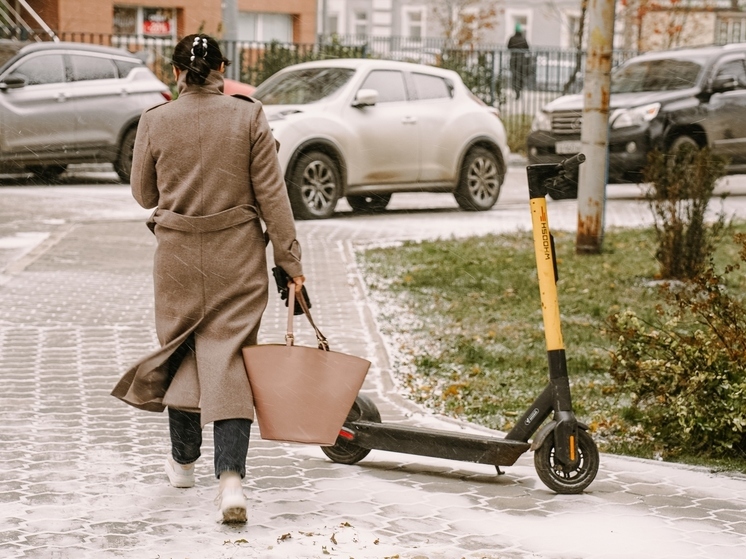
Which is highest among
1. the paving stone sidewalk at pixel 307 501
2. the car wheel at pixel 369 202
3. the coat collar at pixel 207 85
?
the coat collar at pixel 207 85

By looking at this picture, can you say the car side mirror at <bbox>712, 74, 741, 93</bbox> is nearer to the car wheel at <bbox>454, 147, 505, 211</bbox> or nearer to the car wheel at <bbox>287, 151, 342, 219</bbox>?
the car wheel at <bbox>454, 147, 505, 211</bbox>

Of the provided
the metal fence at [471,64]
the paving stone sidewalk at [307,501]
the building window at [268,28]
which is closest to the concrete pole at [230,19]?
the metal fence at [471,64]

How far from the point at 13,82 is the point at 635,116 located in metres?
8.45

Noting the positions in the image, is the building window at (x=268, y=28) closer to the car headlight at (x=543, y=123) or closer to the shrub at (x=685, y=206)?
the car headlight at (x=543, y=123)

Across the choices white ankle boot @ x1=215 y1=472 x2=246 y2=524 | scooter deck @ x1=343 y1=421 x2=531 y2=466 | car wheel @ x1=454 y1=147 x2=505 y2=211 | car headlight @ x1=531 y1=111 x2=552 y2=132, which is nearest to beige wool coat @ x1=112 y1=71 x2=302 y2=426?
white ankle boot @ x1=215 y1=472 x2=246 y2=524

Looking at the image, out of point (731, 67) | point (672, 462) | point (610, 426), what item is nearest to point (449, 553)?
point (672, 462)

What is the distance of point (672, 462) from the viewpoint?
641cm

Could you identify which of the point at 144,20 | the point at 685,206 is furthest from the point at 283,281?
the point at 144,20

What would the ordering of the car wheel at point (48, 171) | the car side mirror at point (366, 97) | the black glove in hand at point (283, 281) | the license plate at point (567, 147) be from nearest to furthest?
the black glove in hand at point (283, 281) < the car side mirror at point (366, 97) < the license plate at point (567, 147) < the car wheel at point (48, 171)

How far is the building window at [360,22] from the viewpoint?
5594cm

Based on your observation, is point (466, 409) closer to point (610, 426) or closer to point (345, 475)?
point (610, 426)

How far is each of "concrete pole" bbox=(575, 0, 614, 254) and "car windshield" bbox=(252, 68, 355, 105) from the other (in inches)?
174

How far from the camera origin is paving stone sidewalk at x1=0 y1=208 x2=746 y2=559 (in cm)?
498

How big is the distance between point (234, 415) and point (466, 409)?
249 centimetres
